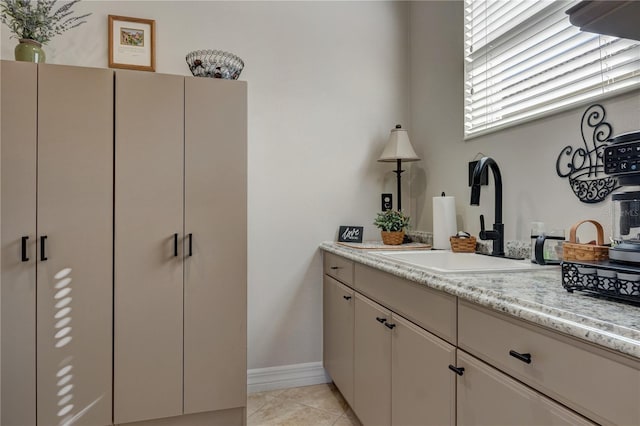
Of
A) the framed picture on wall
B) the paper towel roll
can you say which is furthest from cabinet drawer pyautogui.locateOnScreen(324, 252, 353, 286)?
the framed picture on wall

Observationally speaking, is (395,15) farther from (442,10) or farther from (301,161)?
(301,161)

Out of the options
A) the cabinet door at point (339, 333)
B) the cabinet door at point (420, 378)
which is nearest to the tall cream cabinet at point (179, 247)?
the cabinet door at point (339, 333)

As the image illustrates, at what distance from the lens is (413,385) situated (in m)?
1.40

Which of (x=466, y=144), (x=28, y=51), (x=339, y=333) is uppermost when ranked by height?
(x=28, y=51)

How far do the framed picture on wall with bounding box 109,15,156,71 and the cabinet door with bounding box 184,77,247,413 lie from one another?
546 millimetres

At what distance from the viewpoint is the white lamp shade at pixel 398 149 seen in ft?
8.29

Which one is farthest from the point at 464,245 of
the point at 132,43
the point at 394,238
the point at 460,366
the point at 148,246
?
the point at 132,43

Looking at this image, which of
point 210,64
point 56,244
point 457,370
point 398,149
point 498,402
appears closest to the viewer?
point 498,402

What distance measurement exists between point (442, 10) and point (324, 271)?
180cm

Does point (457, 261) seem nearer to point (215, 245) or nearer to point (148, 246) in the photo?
point (215, 245)

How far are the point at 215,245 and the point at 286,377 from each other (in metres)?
1.09

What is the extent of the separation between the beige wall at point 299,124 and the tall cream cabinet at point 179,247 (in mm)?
472

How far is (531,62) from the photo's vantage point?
1.73m

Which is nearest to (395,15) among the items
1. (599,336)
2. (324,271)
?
(324,271)
